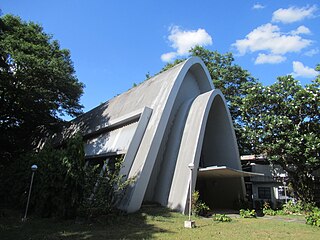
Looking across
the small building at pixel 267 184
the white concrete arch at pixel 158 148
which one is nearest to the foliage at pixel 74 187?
the white concrete arch at pixel 158 148

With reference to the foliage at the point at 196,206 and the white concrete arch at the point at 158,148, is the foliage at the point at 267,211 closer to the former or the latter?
the foliage at the point at 196,206

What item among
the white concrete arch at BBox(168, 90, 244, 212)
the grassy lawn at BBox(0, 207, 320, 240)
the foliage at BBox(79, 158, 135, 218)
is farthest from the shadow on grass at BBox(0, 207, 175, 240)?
the white concrete arch at BBox(168, 90, 244, 212)

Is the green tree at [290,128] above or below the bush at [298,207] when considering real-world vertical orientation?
above

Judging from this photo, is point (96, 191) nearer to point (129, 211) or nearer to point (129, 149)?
point (129, 211)

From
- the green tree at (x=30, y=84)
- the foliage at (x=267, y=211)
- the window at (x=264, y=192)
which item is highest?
the green tree at (x=30, y=84)

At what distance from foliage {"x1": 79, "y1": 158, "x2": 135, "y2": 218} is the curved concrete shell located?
75cm

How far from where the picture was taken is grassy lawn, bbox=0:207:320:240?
759 centimetres

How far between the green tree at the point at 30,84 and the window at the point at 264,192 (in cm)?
1769

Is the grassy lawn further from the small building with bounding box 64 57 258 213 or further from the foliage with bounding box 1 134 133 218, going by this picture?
the small building with bounding box 64 57 258 213

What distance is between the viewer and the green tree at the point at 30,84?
1731cm

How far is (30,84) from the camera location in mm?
18750

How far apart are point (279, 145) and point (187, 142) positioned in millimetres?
6774

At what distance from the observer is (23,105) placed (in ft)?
64.6

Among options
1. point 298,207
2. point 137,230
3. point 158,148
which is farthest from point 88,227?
point 298,207
